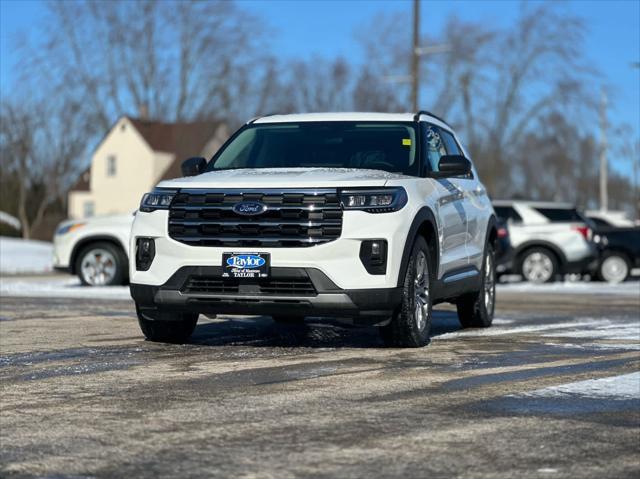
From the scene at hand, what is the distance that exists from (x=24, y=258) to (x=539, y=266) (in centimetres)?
1400

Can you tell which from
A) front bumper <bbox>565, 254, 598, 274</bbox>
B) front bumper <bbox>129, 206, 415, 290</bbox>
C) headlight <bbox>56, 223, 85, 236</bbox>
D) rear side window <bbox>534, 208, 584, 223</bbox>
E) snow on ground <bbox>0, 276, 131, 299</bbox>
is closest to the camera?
front bumper <bbox>129, 206, 415, 290</bbox>

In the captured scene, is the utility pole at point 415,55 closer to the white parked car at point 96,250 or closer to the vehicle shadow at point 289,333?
the white parked car at point 96,250

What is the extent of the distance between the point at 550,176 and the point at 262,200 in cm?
11719

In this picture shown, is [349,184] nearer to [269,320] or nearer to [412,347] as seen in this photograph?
[412,347]

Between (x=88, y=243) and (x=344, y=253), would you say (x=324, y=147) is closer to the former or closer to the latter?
(x=344, y=253)

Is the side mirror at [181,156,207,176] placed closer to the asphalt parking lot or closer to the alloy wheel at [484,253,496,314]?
the asphalt parking lot

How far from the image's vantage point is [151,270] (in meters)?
8.70

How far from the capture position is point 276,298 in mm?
8344

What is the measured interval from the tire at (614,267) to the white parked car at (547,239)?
174 centimetres

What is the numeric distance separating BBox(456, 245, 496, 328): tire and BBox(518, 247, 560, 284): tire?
39.3 ft

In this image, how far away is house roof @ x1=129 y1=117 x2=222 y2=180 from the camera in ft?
214

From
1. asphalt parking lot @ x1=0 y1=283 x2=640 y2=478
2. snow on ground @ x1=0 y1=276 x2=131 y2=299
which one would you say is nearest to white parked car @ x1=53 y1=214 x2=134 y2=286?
snow on ground @ x1=0 y1=276 x2=131 y2=299

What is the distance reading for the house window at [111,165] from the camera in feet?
244

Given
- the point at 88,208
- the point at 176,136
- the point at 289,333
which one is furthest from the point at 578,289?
the point at 88,208
